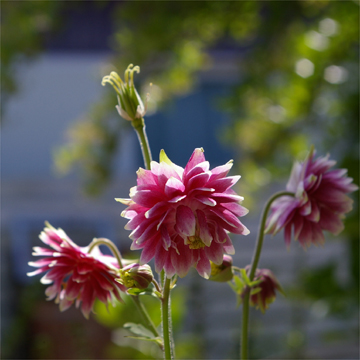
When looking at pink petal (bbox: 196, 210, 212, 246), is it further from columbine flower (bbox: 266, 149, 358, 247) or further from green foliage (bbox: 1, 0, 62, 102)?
green foliage (bbox: 1, 0, 62, 102)

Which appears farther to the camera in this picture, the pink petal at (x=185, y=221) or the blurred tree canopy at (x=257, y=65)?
the blurred tree canopy at (x=257, y=65)

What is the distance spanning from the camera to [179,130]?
353cm

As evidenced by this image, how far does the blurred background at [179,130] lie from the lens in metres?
1.77

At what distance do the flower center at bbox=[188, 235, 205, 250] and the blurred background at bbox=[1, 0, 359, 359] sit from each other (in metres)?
0.10

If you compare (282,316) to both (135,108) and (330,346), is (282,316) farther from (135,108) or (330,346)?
(135,108)

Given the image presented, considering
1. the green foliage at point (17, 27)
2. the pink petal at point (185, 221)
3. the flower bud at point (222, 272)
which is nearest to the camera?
the pink petal at point (185, 221)

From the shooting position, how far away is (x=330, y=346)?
322cm

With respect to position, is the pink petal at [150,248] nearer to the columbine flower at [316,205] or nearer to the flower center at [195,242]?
the flower center at [195,242]

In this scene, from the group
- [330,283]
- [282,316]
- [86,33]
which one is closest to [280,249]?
[282,316]

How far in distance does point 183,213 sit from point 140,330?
19 cm

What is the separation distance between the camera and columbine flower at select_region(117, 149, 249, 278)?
40cm

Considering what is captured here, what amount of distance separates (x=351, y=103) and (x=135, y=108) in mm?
1406

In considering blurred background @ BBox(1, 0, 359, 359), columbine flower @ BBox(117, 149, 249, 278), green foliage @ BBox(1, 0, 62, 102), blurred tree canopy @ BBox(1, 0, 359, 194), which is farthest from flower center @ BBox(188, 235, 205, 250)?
green foliage @ BBox(1, 0, 62, 102)

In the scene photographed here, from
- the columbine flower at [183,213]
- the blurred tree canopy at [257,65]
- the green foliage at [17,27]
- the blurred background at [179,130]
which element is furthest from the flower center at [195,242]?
the green foliage at [17,27]
